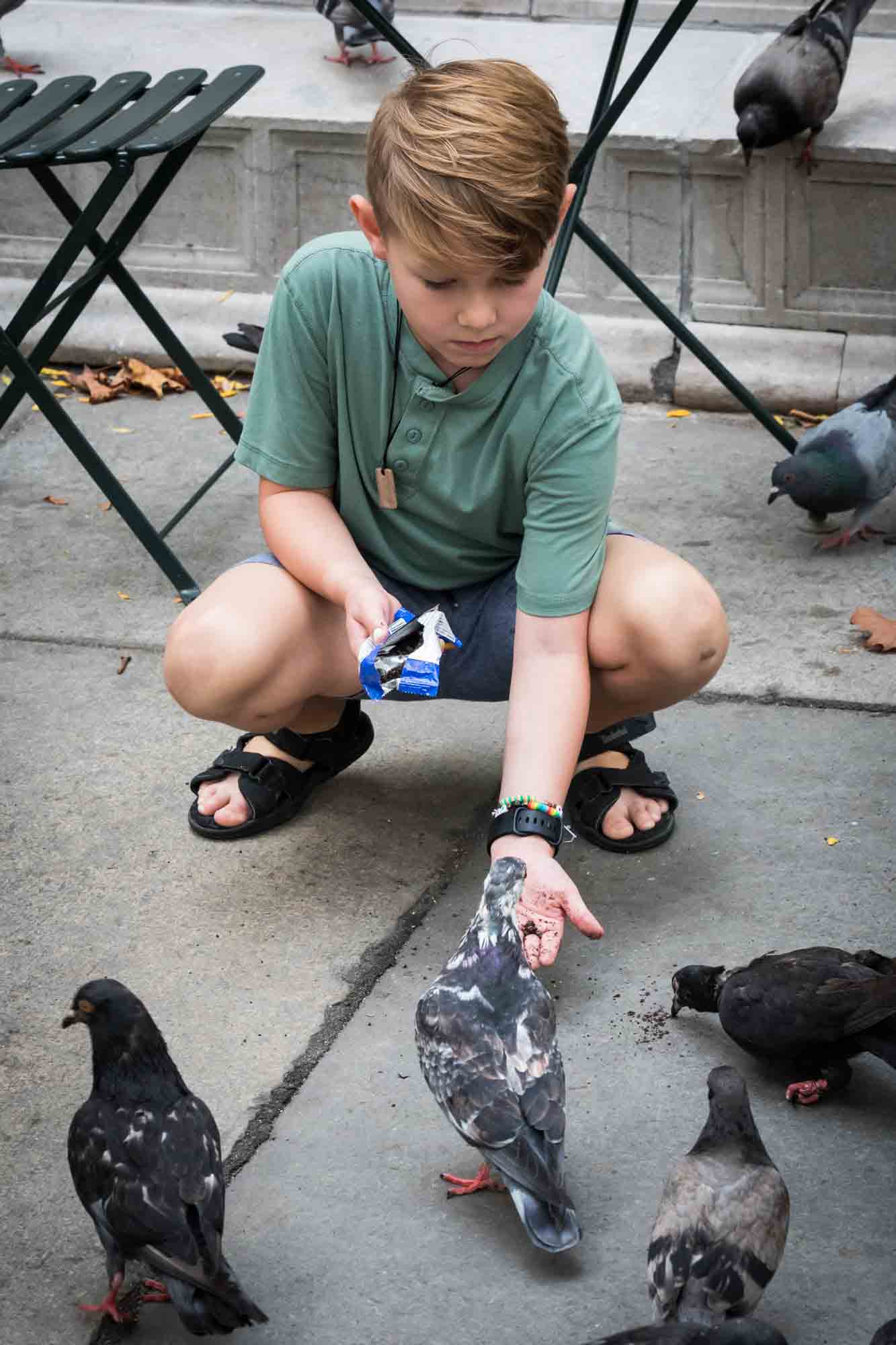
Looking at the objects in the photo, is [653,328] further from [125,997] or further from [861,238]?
[125,997]

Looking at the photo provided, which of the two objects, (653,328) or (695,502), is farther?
(653,328)

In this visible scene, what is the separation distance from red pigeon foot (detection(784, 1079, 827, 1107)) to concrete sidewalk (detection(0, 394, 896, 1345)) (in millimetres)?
26

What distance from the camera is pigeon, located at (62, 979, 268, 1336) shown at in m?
1.90

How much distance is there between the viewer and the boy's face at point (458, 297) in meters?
2.26

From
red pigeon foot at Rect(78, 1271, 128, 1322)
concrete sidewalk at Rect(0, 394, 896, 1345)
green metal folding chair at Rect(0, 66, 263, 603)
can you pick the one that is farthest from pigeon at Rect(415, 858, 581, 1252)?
green metal folding chair at Rect(0, 66, 263, 603)

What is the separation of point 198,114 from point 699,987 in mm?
2488

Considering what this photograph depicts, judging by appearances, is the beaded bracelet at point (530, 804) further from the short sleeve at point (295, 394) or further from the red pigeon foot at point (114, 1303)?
the red pigeon foot at point (114, 1303)

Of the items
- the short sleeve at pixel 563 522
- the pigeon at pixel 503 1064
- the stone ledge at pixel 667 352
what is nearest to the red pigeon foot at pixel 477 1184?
the pigeon at pixel 503 1064

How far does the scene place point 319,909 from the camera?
9.46ft

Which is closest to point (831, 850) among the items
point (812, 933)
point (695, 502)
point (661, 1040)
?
point (812, 933)

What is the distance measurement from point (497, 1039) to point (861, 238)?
361 cm

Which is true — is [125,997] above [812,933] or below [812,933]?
above

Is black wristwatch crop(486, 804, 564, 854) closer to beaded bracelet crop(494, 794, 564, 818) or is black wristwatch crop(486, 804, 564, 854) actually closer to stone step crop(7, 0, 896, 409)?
beaded bracelet crop(494, 794, 564, 818)

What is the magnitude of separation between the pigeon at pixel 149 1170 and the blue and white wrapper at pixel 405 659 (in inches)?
24.6
